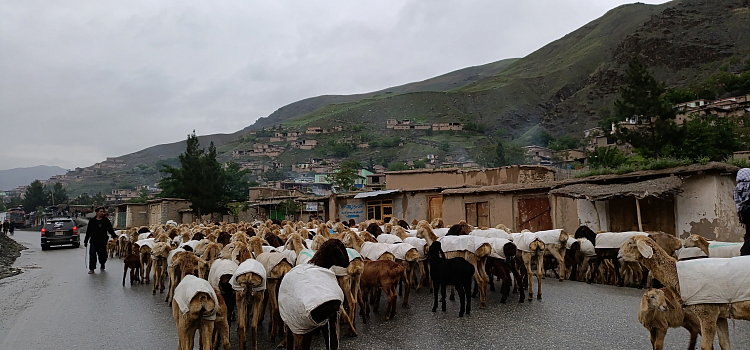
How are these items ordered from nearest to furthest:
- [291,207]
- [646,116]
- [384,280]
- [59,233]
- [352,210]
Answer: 1. [384,280]
2. [59,233]
3. [352,210]
4. [291,207]
5. [646,116]

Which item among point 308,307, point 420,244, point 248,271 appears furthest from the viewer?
point 420,244

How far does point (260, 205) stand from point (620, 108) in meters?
31.1

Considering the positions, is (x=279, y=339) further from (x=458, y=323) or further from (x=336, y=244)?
(x=458, y=323)

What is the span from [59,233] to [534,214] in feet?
76.3

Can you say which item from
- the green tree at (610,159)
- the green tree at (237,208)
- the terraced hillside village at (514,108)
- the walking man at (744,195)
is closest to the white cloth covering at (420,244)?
the walking man at (744,195)

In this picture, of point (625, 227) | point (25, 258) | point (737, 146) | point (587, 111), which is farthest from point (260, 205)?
point (587, 111)

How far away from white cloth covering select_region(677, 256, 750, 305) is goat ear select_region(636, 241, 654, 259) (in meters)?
0.45

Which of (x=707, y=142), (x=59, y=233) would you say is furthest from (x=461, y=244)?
(x=707, y=142)

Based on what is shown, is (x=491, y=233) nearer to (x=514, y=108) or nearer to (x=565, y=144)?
(x=565, y=144)

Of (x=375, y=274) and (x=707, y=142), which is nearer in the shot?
(x=375, y=274)

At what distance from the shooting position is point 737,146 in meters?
44.5

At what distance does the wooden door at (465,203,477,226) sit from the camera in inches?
824

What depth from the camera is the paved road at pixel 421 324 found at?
6781mm

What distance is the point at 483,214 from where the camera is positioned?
20547 millimetres
